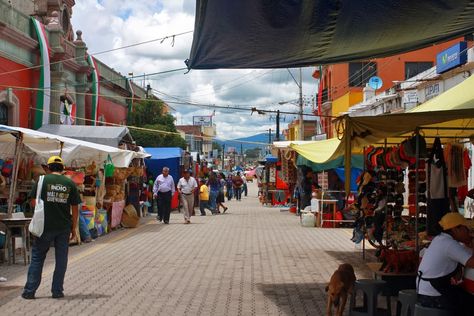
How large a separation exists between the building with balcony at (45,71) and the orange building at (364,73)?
1532 centimetres

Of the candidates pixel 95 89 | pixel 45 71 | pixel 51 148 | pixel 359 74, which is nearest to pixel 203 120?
pixel 359 74

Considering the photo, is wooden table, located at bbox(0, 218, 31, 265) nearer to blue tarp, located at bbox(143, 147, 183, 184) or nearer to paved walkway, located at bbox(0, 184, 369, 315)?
paved walkway, located at bbox(0, 184, 369, 315)

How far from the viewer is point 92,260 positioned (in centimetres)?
1168

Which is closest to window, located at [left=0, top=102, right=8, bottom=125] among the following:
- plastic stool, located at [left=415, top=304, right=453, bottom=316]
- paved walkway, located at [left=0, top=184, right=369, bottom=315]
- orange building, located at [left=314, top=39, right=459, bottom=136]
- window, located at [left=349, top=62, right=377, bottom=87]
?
paved walkway, located at [left=0, top=184, right=369, bottom=315]

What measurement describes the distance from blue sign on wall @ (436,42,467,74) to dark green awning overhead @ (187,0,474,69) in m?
11.7

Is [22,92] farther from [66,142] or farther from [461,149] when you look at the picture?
[461,149]

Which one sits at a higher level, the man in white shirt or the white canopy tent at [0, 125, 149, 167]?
the white canopy tent at [0, 125, 149, 167]

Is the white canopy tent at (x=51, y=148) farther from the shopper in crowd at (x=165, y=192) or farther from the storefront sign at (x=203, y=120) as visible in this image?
the storefront sign at (x=203, y=120)

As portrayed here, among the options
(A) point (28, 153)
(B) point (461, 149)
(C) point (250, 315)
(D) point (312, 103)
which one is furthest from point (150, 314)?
(D) point (312, 103)

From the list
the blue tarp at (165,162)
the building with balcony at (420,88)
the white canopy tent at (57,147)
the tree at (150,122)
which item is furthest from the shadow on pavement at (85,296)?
the tree at (150,122)

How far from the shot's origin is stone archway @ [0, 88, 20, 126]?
1984 cm

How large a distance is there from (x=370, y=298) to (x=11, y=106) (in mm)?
16405

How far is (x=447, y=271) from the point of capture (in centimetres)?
552

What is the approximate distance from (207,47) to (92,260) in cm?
606
